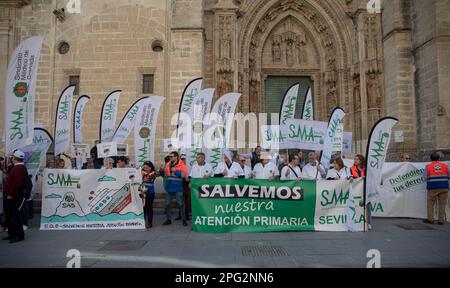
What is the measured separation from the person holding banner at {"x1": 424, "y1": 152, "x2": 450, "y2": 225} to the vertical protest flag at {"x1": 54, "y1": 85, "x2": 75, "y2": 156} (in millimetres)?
10067

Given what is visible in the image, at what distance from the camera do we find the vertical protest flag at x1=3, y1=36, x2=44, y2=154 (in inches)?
327

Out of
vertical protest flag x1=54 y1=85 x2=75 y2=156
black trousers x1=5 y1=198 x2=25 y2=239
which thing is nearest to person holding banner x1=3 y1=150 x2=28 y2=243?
black trousers x1=5 y1=198 x2=25 y2=239

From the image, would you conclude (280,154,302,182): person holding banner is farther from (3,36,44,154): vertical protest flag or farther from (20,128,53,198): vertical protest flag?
(20,128,53,198): vertical protest flag

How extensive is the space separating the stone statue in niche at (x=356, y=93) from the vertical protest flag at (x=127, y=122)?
36.1 feet

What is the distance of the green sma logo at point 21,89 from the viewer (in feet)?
27.8

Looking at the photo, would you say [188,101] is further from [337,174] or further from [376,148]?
[376,148]

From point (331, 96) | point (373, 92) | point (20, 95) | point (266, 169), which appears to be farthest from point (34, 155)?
point (373, 92)

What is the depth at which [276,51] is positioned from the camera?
18281 millimetres

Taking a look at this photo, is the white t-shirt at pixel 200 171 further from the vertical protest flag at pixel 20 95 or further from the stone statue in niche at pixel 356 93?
the stone statue in niche at pixel 356 93

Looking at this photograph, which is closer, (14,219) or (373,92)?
(14,219)

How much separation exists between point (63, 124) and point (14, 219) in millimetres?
3476

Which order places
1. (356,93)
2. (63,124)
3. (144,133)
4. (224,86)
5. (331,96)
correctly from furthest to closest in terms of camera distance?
1. (331,96)
2. (356,93)
3. (224,86)
4. (63,124)
5. (144,133)
